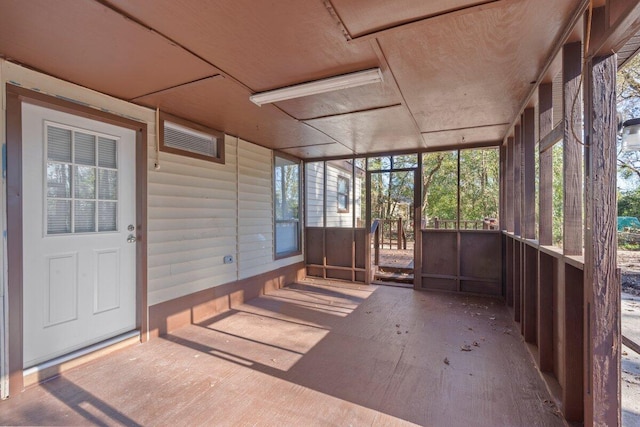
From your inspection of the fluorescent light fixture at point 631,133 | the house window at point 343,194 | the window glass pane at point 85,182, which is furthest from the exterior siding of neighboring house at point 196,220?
the fluorescent light fixture at point 631,133

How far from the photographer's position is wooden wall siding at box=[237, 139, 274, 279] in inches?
181

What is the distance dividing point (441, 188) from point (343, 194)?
611 cm

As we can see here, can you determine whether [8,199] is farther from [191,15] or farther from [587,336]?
[587,336]

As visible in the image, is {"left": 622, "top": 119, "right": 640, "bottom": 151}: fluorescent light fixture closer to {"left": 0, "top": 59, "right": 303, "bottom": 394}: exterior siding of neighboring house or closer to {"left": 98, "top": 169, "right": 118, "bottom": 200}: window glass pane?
{"left": 0, "top": 59, "right": 303, "bottom": 394}: exterior siding of neighboring house

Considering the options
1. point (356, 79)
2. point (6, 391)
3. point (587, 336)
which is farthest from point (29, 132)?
point (587, 336)

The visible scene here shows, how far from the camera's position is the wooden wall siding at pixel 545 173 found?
8.25ft

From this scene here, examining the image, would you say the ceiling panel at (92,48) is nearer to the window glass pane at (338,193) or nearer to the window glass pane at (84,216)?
the window glass pane at (84,216)

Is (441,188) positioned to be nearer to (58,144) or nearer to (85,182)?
(85,182)

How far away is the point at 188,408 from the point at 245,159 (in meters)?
3.41

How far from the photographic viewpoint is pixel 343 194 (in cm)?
855

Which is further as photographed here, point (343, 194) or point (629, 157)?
point (343, 194)

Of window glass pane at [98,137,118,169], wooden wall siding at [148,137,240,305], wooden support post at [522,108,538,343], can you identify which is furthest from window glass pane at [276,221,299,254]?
wooden support post at [522,108,538,343]

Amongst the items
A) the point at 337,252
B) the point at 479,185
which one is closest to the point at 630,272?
the point at 479,185

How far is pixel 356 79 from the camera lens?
246 cm
